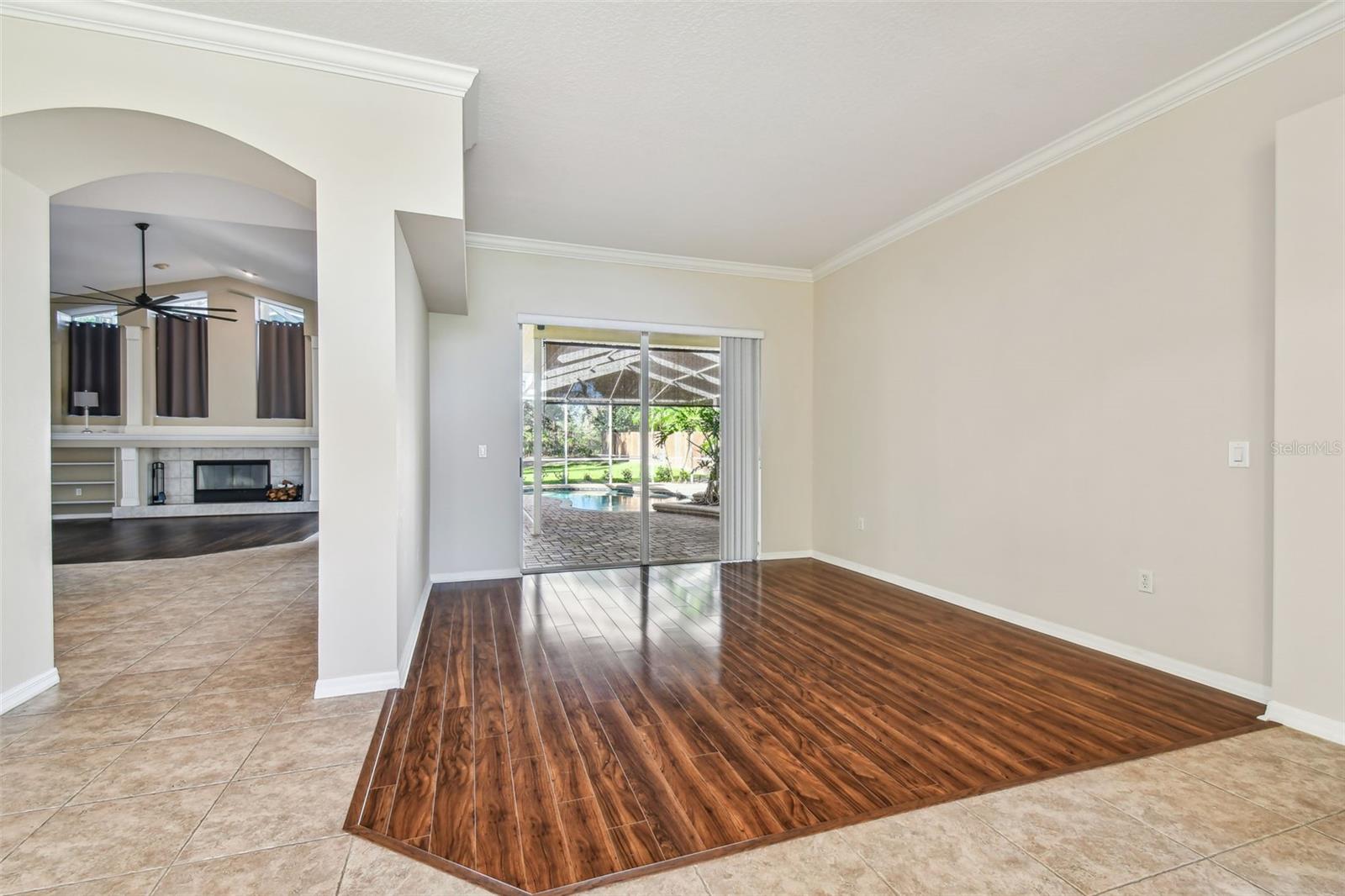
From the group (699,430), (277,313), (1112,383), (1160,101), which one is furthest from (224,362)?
(1160,101)

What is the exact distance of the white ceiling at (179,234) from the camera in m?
3.77

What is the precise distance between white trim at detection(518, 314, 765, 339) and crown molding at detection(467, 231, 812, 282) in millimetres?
540

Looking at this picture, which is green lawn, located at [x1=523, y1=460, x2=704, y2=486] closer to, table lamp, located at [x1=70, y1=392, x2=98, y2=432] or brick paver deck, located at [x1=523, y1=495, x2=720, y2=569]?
brick paver deck, located at [x1=523, y1=495, x2=720, y2=569]

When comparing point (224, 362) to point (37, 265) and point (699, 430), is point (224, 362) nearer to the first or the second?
point (37, 265)

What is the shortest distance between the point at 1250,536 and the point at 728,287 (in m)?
4.17

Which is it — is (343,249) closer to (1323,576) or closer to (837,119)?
(837,119)

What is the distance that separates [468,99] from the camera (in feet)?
9.52

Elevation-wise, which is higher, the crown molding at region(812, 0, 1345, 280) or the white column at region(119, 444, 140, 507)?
the crown molding at region(812, 0, 1345, 280)

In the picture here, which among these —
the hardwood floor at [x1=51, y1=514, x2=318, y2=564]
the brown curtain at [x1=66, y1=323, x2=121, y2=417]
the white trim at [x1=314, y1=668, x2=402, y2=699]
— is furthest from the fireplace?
the white trim at [x1=314, y1=668, x2=402, y2=699]

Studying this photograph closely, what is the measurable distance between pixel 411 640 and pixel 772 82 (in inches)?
136

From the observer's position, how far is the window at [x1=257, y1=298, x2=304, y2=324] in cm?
952

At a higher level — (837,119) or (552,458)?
(837,119)

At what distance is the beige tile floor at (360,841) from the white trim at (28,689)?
1.9 inches

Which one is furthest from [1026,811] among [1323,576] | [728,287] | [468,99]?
[728,287]
